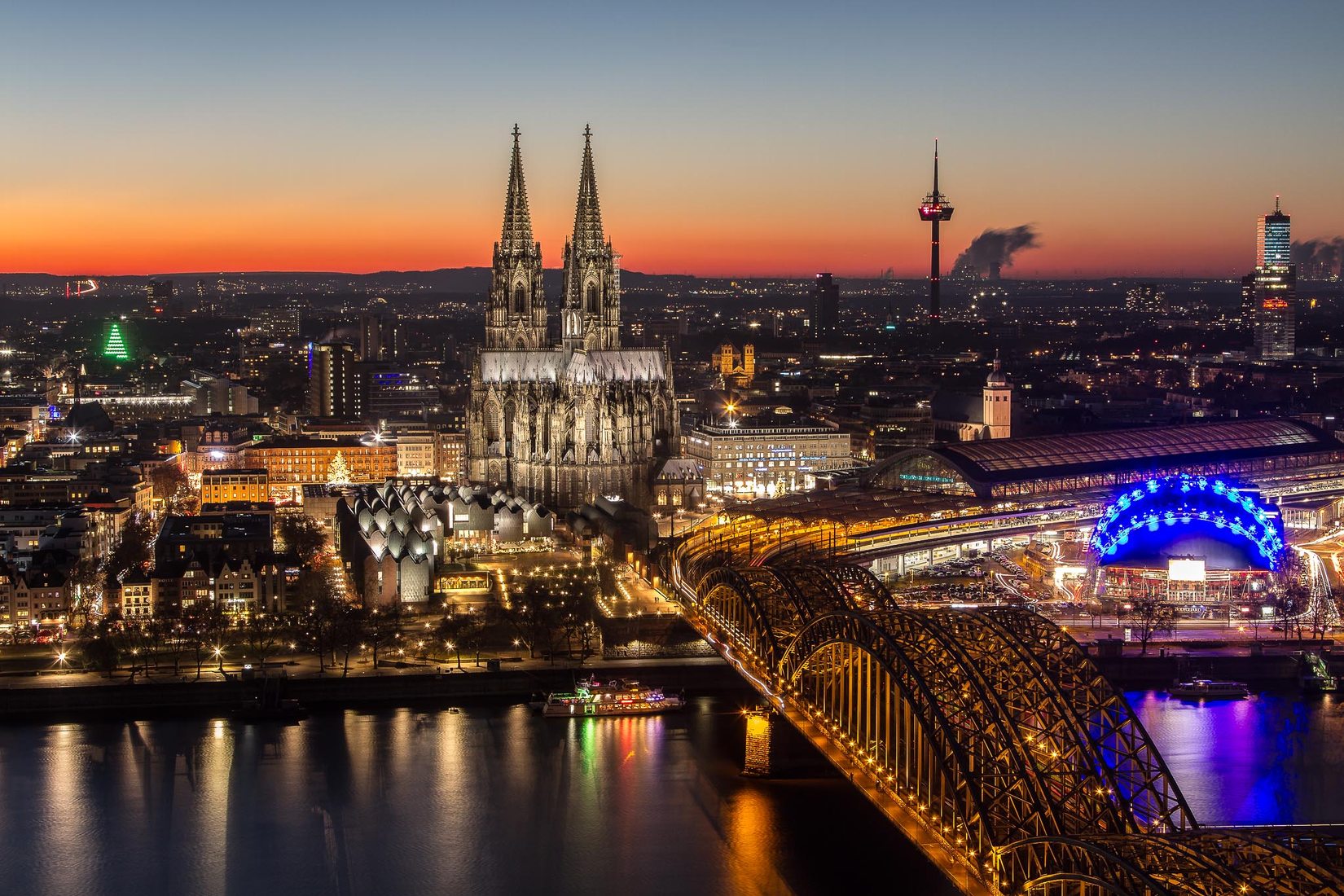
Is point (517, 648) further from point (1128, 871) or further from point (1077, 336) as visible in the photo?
point (1077, 336)

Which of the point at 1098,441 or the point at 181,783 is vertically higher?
the point at 1098,441

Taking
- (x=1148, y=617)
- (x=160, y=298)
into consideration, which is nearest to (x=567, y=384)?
(x=1148, y=617)

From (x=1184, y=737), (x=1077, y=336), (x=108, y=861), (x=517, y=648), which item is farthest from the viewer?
(x=1077, y=336)

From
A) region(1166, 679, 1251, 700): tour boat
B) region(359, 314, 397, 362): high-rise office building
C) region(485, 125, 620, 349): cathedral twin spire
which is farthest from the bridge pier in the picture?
region(359, 314, 397, 362): high-rise office building

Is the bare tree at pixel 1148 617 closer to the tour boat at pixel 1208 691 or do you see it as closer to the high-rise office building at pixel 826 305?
the tour boat at pixel 1208 691

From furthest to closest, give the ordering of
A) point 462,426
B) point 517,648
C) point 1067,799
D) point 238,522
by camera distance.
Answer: point 462,426 → point 238,522 → point 517,648 → point 1067,799

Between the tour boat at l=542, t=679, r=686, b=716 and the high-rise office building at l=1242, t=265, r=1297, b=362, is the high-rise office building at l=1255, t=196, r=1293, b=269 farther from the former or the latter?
the tour boat at l=542, t=679, r=686, b=716

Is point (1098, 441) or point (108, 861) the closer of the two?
point (108, 861)

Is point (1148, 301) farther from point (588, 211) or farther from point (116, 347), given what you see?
point (588, 211)

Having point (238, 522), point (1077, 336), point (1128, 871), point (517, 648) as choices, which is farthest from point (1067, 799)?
point (1077, 336)
